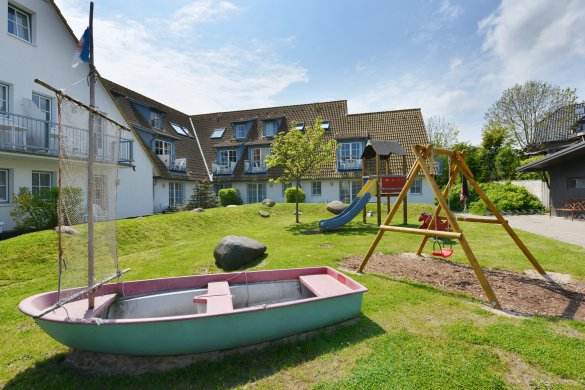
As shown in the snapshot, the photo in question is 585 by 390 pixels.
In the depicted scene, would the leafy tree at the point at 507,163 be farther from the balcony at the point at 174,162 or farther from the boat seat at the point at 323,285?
the boat seat at the point at 323,285

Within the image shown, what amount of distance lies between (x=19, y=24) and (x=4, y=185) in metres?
7.10

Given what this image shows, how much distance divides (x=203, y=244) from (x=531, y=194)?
2422 centimetres

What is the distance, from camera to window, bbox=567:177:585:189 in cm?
1795

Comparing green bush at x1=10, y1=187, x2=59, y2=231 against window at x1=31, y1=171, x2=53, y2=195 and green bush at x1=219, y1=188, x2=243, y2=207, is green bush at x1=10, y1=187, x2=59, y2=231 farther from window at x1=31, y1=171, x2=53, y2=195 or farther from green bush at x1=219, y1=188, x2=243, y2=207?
green bush at x1=219, y1=188, x2=243, y2=207

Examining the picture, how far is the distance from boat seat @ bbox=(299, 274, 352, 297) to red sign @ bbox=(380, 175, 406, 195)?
996cm

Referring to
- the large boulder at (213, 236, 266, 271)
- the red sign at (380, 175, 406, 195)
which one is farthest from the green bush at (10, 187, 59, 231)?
the red sign at (380, 175, 406, 195)

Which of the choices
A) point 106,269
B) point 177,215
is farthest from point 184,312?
point 177,215

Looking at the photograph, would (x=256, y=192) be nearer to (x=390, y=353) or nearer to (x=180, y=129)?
(x=180, y=129)

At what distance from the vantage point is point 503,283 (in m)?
6.52

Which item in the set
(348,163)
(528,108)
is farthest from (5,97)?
(528,108)

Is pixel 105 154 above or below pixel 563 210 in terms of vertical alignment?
above

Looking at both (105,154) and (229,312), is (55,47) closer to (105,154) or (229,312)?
(105,154)

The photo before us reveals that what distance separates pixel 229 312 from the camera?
3.82 meters

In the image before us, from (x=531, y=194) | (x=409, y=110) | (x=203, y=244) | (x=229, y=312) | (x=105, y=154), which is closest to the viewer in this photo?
(x=229, y=312)
